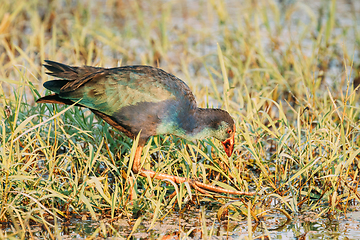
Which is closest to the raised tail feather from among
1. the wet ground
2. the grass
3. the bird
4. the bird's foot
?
the bird

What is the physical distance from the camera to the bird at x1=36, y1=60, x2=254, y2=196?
321 cm

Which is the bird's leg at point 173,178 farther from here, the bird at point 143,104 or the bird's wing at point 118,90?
the bird's wing at point 118,90

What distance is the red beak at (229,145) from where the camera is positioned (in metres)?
3.38

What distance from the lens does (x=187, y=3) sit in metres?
8.97

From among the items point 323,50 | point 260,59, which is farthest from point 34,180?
point 323,50

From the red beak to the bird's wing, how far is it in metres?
0.38

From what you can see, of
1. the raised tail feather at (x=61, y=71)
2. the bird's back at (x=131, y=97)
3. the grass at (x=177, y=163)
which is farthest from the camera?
the raised tail feather at (x=61, y=71)

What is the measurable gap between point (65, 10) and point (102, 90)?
482cm

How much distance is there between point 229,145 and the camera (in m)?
3.40

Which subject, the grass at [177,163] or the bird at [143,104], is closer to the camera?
the grass at [177,163]

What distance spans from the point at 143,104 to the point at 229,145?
2.25ft

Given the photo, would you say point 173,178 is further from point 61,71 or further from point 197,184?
point 61,71

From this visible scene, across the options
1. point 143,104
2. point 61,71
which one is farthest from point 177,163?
point 61,71

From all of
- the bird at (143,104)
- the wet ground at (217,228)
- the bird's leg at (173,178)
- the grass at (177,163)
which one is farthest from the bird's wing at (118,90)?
the wet ground at (217,228)
